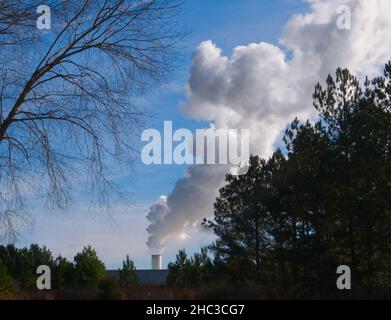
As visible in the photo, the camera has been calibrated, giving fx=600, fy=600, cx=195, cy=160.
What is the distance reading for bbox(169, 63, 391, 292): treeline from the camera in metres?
23.5

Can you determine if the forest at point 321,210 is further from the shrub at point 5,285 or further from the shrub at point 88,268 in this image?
the shrub at point 88,268

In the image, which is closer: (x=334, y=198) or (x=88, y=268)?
(x=334, y=198)

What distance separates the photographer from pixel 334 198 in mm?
24094

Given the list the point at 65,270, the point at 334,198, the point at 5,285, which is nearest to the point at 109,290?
the point at 5,285

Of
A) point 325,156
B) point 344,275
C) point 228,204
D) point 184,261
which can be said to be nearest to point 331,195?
point 325,156

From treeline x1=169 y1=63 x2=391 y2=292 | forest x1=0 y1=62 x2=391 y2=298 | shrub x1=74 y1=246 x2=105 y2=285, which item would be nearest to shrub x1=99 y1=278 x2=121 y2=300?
forest x1=0 y1=62 x2=391 y2=298

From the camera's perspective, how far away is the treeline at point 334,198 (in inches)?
925

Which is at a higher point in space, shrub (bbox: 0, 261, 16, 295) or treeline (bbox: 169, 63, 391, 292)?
treeline (bbox: 169, 63, 391, 292)

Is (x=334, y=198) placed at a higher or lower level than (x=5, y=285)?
higher

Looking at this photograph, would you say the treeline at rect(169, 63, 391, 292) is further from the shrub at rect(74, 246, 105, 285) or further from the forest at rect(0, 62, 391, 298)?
the shrub at rect(74, 246, 105, 285)

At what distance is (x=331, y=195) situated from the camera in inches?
949

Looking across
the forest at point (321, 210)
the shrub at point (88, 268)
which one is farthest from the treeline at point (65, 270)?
the forest at point (321, 210)

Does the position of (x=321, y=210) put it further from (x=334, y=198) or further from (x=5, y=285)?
(x=5, y=285)
